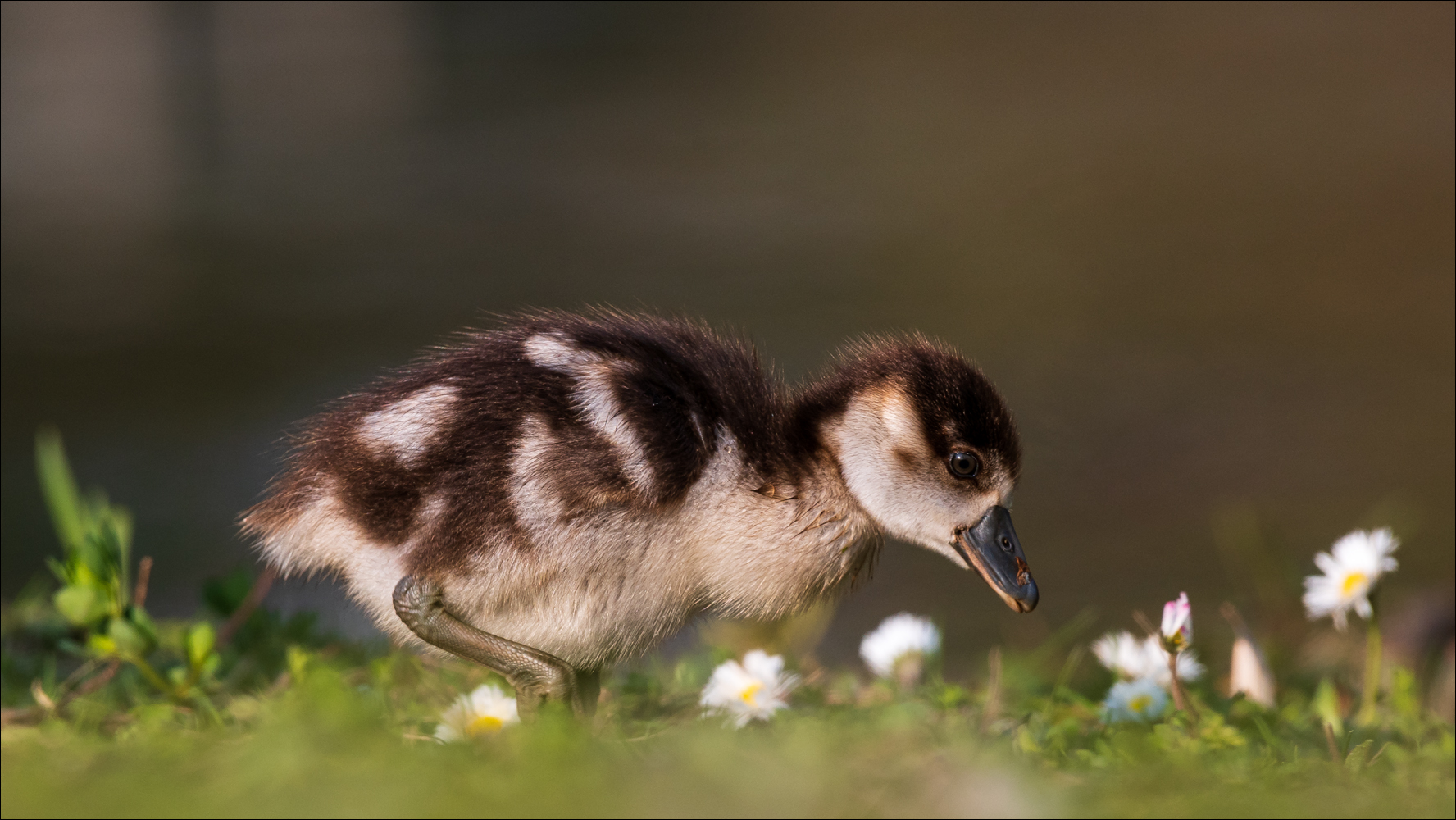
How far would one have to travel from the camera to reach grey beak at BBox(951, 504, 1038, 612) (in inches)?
96.7

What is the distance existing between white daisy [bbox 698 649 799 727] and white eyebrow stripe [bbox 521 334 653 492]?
1.40ft

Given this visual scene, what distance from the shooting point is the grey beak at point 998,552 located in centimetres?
246

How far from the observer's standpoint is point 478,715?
95.7 inches

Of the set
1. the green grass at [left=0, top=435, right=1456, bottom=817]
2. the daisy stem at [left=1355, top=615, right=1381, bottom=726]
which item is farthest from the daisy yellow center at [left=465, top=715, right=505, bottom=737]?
the daisy stem at [left=1355, top=615, right=1381, bottom=726]

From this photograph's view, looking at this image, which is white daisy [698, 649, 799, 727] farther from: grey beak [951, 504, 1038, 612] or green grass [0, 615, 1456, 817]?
grey beak [951, 504, 1038, 612]

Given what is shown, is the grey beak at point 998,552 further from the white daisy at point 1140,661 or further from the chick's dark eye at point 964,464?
the white daisy at point 1140,661

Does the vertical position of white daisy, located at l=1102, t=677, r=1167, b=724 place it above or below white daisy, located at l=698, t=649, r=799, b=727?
below

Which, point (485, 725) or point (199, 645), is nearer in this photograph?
A: point (485, 725)

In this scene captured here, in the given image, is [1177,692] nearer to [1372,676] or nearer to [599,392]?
[1372,676]

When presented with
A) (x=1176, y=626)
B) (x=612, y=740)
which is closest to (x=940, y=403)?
(x=1176, y=626)

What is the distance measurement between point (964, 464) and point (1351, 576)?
2.58 feet

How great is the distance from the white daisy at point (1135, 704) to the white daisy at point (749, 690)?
1.86 ft

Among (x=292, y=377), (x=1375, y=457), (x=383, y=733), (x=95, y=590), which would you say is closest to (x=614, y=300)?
(x=292, y=377)

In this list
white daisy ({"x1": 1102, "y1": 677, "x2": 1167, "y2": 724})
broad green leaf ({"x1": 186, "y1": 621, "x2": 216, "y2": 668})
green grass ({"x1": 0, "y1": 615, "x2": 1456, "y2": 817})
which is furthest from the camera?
broad green leaf ({"x1": 186, "y1": 621, "x2": 216, "y2": 668})
